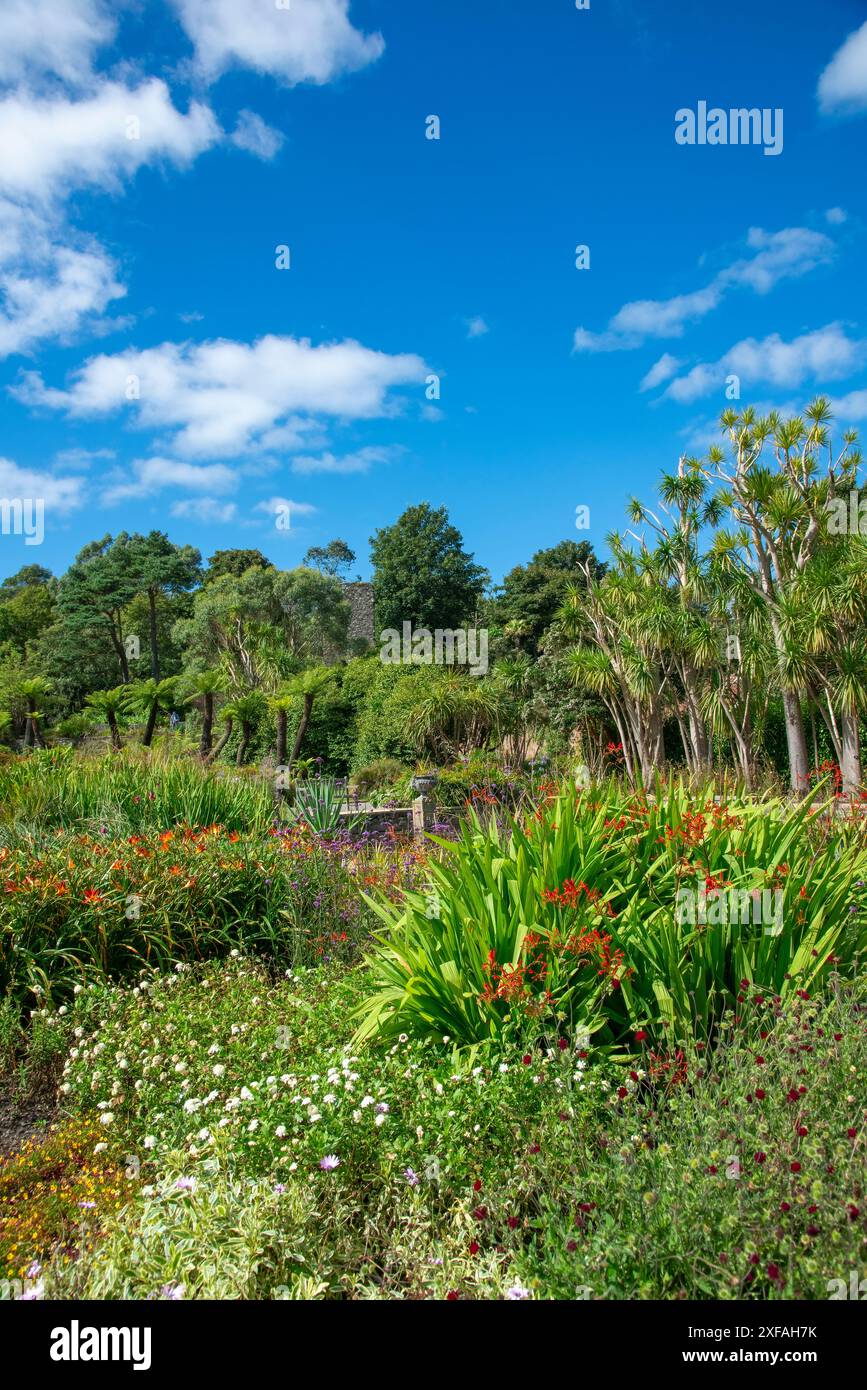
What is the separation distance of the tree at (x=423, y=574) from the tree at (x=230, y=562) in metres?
10.0

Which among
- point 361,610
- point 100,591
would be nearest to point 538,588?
point 361,610

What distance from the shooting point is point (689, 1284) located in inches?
73.6

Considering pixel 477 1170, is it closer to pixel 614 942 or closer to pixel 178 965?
pixel 614 942

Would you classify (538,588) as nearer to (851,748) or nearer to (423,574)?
(423,574)

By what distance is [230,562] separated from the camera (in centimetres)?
4756

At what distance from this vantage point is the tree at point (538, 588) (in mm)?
30364

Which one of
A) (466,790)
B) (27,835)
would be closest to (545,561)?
(466,790)

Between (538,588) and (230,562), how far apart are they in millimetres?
22010

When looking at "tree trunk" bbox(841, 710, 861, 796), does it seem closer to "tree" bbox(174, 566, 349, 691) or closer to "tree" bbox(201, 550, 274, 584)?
"tree" bbox(174, 566, 349, 691)

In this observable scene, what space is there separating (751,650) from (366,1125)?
46.2ft

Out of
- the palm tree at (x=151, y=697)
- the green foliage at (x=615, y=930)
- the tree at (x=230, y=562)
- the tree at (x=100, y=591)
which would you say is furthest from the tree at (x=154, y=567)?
the green foliage at (x=615, y=930)

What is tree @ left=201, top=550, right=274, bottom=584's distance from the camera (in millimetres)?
47403

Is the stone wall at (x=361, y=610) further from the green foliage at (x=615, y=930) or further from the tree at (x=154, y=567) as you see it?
the green foliage at (x=615, y=930)

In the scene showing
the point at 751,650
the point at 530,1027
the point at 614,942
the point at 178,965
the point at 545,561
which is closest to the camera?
the point at 530,1027
